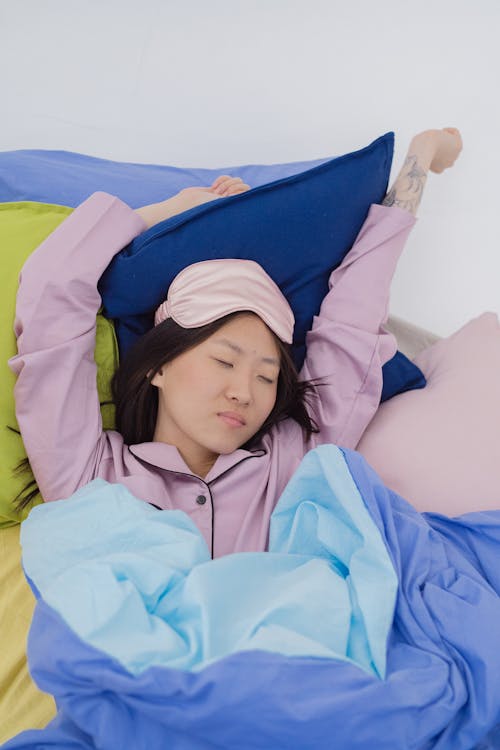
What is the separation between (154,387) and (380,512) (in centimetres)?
50

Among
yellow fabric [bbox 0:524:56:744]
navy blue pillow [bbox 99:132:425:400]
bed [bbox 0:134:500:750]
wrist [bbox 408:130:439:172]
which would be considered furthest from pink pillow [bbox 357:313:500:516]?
yellow fabric [bbox 0:524:56:744]

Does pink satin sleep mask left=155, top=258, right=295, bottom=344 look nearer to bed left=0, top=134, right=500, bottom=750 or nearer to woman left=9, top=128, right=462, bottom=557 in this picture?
woman left=9, top=128, right=462, bottom=557

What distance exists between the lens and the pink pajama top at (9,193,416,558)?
146 cm

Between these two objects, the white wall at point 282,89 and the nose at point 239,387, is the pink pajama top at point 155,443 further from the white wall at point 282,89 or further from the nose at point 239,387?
the white wall at point 282,89

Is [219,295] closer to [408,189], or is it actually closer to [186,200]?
[186,200]

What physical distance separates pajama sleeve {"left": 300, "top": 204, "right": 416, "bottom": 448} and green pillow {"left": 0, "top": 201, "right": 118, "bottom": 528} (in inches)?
13.9

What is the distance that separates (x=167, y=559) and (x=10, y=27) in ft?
6.31

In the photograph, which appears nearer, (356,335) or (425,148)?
(356,335)

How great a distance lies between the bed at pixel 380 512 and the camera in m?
0.99

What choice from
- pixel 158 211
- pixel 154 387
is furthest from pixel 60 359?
pixel 158 211

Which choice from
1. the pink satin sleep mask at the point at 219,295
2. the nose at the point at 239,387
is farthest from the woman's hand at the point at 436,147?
the nose at the point at 239,387

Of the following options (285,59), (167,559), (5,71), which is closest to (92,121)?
(5,71)

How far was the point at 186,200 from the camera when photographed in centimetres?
172

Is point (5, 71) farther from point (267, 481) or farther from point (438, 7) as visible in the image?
point (267, 481)
